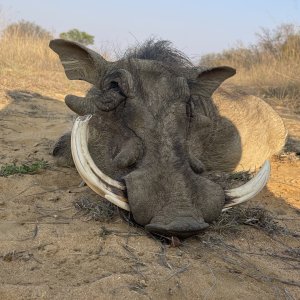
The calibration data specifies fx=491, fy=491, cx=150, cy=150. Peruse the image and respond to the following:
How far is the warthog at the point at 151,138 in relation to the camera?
2314 millimetres

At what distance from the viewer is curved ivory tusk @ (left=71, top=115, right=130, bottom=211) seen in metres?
2.35

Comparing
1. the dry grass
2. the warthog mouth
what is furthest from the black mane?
the dry grass

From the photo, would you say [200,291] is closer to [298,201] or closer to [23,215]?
[23,215]

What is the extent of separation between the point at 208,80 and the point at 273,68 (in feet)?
27.4

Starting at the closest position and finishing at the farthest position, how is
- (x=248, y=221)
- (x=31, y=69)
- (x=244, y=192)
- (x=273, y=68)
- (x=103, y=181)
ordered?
(x=103, y=181)
(x=244, y=192)
(x=248, y=221)
(x=31, y=69)
(x=273, y=68)

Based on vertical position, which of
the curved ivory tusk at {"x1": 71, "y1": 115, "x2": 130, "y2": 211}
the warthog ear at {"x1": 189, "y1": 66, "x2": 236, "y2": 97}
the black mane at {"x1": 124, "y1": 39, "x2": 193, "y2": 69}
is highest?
the black mane at {"x1": 124, "y1": 39, "x2": 193, "y2": 69}

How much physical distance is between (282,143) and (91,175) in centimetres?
304

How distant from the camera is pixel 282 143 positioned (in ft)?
16.3

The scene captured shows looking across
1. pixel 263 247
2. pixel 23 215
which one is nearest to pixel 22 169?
pixel 23 215

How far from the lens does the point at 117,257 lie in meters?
2.16

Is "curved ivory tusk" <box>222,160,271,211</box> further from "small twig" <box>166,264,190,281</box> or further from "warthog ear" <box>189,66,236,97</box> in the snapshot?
"warthog ear" <box>189,66,236,97</box>

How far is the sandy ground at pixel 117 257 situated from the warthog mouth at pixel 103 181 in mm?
194

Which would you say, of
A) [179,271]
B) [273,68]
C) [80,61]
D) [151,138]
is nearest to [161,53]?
[80,61]

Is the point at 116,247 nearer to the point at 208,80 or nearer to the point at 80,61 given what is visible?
the point at 80,61
